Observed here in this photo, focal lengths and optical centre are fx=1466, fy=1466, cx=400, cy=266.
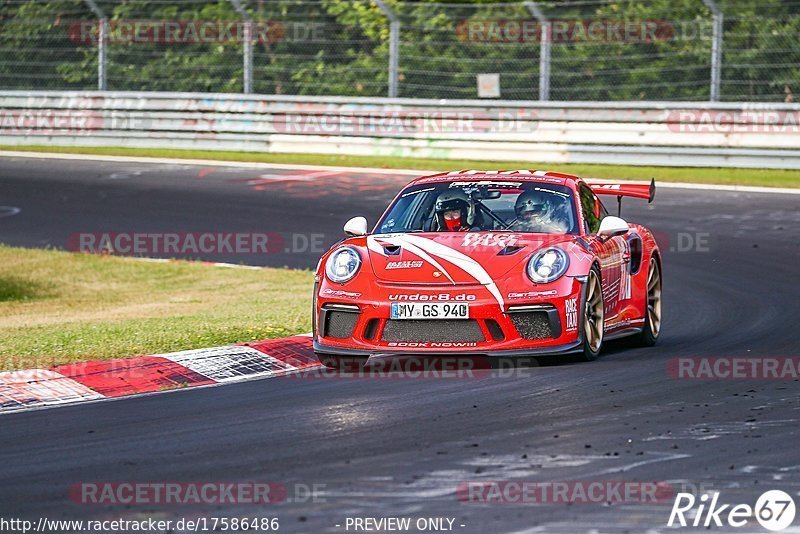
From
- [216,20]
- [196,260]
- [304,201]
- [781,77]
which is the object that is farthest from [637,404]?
[216,20]

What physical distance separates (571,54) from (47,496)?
1774 cm

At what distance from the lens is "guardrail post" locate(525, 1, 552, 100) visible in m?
22.0

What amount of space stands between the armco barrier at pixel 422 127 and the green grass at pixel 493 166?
0.13 meters

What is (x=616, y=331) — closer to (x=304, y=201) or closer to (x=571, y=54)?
(x=304, y=201)

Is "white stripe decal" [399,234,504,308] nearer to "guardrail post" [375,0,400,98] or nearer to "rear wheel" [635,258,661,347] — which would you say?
"rear wheel" [635,258,661,347]

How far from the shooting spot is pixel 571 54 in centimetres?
2244

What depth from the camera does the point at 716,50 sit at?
2120 centimetres

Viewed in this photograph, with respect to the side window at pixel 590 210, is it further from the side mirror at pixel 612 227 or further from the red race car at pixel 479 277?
the side mirror at pixel 612 227

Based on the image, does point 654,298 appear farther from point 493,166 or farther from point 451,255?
point 493,166

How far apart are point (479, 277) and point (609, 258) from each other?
1334 millimetres

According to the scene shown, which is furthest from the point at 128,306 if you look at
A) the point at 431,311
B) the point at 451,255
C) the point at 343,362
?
the point at 431,311

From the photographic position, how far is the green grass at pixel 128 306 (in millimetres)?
9719

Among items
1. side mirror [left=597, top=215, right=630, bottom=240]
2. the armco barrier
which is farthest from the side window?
the armco barrier

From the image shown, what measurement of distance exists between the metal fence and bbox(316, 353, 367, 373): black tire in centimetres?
1307
